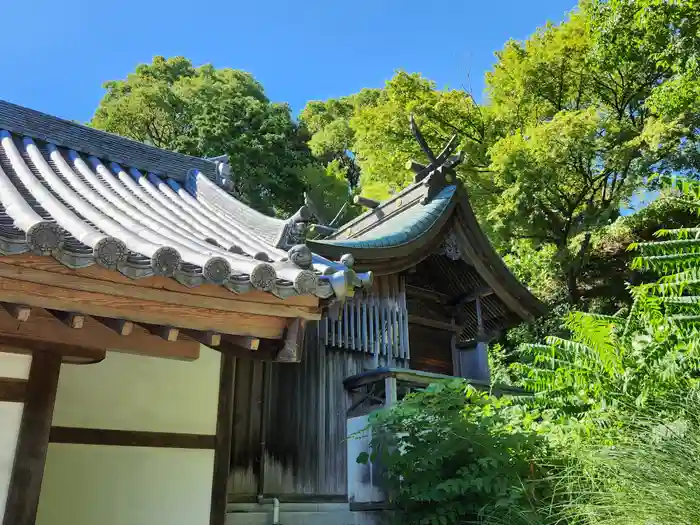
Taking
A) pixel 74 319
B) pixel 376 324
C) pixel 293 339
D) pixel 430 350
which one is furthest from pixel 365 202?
pixel 74 319

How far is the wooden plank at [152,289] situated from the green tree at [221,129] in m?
21.7

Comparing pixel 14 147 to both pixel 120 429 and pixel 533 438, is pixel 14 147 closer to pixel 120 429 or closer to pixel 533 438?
pixel 120 429

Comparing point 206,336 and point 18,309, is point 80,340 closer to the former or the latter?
point 18,309

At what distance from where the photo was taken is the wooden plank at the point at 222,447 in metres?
4.40

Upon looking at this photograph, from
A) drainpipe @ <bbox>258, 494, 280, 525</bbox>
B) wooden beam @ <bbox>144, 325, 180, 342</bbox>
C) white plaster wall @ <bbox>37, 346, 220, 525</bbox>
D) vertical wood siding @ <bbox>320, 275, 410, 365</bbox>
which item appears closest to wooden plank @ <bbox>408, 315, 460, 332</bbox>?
vertical wood siding @ <bbox>320, 275, 410, 365</bbox>

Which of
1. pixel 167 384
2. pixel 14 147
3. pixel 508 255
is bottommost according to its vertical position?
pixel 167 384

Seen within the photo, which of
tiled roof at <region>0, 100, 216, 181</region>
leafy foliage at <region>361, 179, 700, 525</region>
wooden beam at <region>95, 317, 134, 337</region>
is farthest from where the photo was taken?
tiled roof at <region>0, 100, 216, 181</region>

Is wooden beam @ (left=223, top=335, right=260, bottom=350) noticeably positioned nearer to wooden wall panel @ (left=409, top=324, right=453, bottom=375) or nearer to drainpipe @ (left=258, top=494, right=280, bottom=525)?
drainpipe @ (left=258, top=494, right=280, bottom=525)

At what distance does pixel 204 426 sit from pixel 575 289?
653 inches

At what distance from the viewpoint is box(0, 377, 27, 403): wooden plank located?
3426 millimetres

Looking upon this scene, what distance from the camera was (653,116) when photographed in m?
17.2

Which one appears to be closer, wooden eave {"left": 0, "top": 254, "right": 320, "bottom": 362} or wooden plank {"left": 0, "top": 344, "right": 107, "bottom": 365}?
wooden eave {"left": 0, "top": 254, "right": 320, "bottom": 362}

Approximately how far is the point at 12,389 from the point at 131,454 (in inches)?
43.8

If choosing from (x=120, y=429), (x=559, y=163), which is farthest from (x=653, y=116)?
(x=120, y=429)
